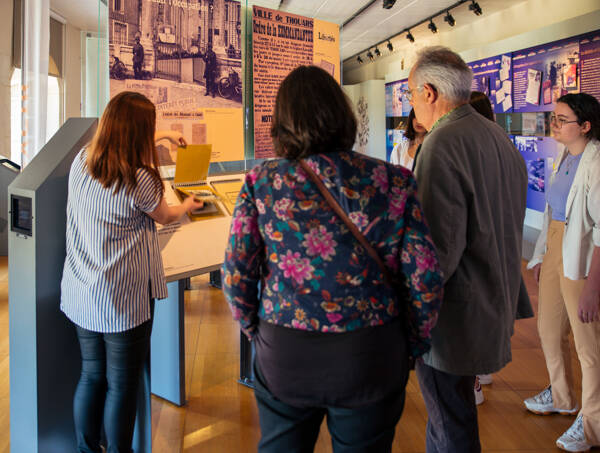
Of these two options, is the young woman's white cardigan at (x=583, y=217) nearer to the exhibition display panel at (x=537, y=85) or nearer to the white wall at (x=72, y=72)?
the exhibition display panel at (x=537, y=85)

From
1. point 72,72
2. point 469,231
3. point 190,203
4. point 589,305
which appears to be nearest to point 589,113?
point 589,305

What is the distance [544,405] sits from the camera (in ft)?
9.85

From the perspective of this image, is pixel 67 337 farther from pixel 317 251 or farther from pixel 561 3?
pixel 561 3

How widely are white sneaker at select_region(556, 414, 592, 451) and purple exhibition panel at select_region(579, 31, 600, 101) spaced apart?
13.4 feet

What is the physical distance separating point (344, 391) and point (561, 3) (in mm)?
7100

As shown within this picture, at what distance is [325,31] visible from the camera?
3.74 metres

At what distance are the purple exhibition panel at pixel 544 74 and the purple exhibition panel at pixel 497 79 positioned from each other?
134 mm

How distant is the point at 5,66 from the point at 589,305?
294 inches

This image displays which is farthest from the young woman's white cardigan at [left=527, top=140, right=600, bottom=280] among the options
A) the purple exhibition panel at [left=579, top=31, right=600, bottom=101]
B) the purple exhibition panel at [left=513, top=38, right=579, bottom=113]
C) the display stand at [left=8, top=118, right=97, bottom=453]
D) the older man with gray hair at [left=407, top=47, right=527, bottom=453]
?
the purple exhibition panel at [left=513, top=38, right=579, bottom=113]

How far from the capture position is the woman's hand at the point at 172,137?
2539mm

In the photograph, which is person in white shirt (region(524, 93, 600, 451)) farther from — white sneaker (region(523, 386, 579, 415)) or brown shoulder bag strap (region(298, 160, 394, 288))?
brown shoulder bag strap (region(298, 160, 394, 288))

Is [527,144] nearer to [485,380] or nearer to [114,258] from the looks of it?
[485,380]

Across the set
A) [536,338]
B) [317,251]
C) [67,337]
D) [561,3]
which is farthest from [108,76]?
[561,3]

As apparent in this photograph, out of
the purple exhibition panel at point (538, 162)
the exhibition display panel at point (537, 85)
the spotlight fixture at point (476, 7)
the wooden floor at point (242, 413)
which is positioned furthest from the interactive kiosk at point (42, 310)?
the spotlight fixture at point (476, 7)
